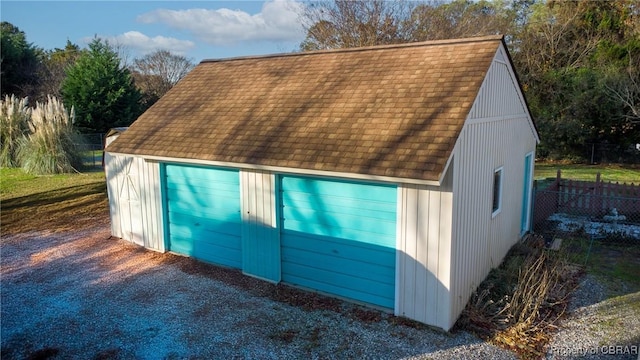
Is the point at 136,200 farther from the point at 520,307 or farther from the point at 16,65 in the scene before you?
the point at 16,65

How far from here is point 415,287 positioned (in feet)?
20.4

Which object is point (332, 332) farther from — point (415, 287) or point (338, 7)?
point (338, 7)

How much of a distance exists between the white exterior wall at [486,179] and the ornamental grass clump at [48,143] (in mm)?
15395

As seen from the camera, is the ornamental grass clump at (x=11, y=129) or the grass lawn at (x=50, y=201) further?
the ornamental grass clump at (x=11, y=129)

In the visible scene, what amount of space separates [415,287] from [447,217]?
1.13 metres

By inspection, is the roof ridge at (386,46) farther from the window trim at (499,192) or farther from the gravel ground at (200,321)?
the gravel ground at (200,321)

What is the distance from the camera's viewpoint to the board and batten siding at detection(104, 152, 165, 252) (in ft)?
29.7

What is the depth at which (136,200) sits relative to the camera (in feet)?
31.1

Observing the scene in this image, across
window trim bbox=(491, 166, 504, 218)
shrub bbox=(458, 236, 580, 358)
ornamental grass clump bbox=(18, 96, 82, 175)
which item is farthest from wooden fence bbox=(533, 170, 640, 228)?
ornamental grass clump bbox=(18, 96, 82, 175)

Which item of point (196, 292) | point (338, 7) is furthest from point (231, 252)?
point (338, 7)

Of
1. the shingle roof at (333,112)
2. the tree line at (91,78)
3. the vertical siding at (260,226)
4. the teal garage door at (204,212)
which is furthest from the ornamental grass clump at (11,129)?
the vertical siding at (260,226)

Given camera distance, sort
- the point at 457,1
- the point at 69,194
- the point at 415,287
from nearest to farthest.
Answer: the point at 415,287 → the point at 69,194 → the point at 457,1

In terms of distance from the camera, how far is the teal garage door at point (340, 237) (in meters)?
6.44

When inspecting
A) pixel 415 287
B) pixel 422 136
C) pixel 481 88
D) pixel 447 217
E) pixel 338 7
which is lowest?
pixel 415 287
